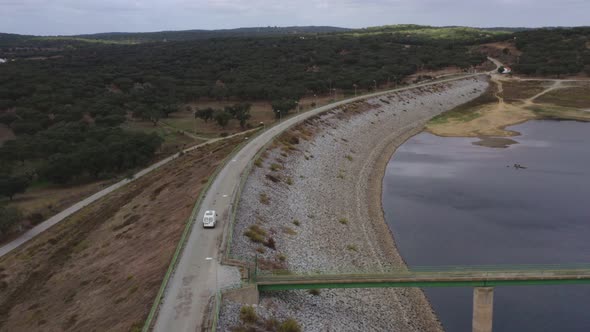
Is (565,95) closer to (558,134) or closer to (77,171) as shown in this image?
(558,134)

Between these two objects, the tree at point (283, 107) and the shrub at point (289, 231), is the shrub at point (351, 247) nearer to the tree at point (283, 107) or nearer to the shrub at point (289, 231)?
the shrub at point (289, 231)

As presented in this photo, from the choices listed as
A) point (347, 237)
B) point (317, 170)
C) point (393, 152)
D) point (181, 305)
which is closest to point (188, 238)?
point (181, 305)

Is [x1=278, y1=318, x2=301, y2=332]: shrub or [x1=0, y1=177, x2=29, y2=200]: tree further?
[x1=0, y1=177, x2=29, y2=200]: tree

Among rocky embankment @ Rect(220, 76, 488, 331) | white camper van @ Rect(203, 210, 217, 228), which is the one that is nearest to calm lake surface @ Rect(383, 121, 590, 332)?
rocky embankment @ Rect(220, 76, 488, 331)

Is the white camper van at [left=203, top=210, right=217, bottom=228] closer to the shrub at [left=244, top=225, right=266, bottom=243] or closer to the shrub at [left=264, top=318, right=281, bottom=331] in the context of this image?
the shrub at [left=244, top=225, right=266, bottom=243]

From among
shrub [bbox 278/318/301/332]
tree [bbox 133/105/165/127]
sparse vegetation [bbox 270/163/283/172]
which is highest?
tree [bbox 133/105/165/127]
